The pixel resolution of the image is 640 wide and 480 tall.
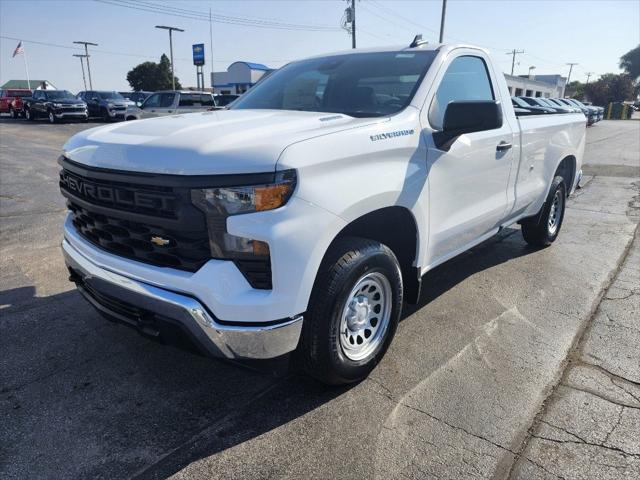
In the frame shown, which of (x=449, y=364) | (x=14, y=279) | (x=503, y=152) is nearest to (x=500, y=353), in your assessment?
(x=449, y=364)

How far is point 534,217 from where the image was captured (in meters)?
5.43

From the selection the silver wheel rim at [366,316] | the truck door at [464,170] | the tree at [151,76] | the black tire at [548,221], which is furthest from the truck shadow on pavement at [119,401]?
the tree at [151,76]

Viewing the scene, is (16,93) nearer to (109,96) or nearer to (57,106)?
(109,96)

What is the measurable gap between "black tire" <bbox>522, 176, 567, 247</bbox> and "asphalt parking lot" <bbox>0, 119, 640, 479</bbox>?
107 cm

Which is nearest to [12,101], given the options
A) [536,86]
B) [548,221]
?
[548,221]

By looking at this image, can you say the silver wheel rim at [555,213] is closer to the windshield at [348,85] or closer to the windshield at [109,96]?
the windshield at [348,85]

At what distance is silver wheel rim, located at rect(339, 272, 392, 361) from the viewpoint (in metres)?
2.79

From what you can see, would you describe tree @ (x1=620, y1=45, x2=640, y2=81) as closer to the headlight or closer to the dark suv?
the dark suv

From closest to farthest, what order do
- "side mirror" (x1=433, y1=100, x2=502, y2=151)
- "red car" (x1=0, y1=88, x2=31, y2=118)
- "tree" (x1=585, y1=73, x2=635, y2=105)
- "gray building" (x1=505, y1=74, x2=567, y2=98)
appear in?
"side mirror" (x1=433, y1=100, x2=502, y2=151)
"red car" (x1=0, y1=88, x2=31, y2=118)
"gray building" (x1=505, y1=74, x2=567, y2=98)
"tree" (x1=585, y1=73, x2=635, y2=105)

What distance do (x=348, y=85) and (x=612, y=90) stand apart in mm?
85154

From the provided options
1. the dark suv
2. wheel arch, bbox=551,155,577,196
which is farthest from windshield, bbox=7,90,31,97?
wheel arch, bbox=551,155,577,196

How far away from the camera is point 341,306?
256 centimetres

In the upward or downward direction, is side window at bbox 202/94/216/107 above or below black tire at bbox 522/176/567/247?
above

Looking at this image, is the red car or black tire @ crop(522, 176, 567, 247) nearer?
black tire @ crop(522, 176, 567, 247)
